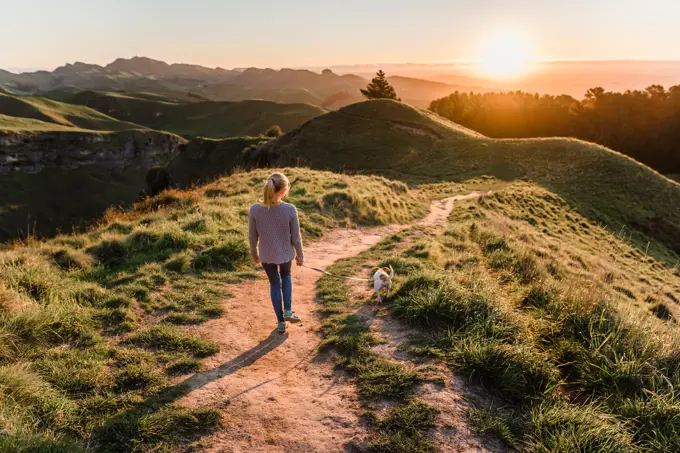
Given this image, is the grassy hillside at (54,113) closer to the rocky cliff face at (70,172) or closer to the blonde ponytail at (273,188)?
the rocky cliff face at (70,172)

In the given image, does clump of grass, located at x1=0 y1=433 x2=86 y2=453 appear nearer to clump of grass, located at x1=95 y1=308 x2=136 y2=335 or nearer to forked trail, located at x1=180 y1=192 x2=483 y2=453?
forked trail, located at x1=180 y1=192 x2=483 y2=453

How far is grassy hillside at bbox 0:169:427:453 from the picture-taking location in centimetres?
398

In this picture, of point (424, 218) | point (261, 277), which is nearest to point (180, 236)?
point (261, 277)

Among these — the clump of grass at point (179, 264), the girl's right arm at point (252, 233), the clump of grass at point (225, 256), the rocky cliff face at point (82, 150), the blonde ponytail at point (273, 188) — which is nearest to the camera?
the blonde ponytail at point (273, 188)

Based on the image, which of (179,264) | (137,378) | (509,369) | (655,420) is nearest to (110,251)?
(179,264)

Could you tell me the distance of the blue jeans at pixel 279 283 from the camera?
6520mm

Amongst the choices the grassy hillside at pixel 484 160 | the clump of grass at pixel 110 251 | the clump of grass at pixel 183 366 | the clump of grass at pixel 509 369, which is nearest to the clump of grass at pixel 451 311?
the clump of grass at pixel 509 369

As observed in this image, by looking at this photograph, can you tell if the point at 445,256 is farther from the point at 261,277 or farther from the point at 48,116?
the point at 48,116

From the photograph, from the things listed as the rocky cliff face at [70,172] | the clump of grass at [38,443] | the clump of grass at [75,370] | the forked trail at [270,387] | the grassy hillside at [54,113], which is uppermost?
the grassy hillside at [54,113]

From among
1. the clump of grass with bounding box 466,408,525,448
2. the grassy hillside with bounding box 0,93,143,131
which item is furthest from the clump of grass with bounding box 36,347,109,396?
the grassy hillside with bounding box 0,93,143,131

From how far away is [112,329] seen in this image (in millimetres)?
6148

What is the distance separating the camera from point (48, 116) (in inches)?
5915

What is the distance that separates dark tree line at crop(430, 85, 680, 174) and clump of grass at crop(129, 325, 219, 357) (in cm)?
8230

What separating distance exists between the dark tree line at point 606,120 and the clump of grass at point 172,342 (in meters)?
82.3
